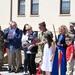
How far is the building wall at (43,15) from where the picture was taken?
93.5ft

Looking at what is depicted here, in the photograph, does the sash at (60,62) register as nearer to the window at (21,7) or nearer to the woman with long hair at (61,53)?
the woman with long hair at (61,53)

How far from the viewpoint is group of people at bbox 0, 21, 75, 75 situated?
11.2m

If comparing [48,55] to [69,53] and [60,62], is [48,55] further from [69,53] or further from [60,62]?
[69,53]

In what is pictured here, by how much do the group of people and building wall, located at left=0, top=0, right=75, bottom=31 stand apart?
1439 centimetres

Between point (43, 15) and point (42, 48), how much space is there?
16.4 m

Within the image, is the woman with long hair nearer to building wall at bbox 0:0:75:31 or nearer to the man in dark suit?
the man in dark suit

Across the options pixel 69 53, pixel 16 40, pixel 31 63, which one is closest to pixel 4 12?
pixel 16 40

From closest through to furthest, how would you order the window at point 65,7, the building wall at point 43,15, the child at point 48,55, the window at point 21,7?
1. the child at point 48,55
2. the building wall at point 43,15
3. the window at point 65,7
4. the window at point 21,7

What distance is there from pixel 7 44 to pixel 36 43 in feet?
5.21

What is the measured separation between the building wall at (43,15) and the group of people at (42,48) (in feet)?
47.2

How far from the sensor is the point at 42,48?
1307 centimetres

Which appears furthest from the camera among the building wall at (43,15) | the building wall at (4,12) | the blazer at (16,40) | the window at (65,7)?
the building wall at (4,12)

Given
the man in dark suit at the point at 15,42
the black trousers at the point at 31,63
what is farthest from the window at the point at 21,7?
the black trousers at the point at 31,63

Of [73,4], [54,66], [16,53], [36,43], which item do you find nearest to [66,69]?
[54,66]
